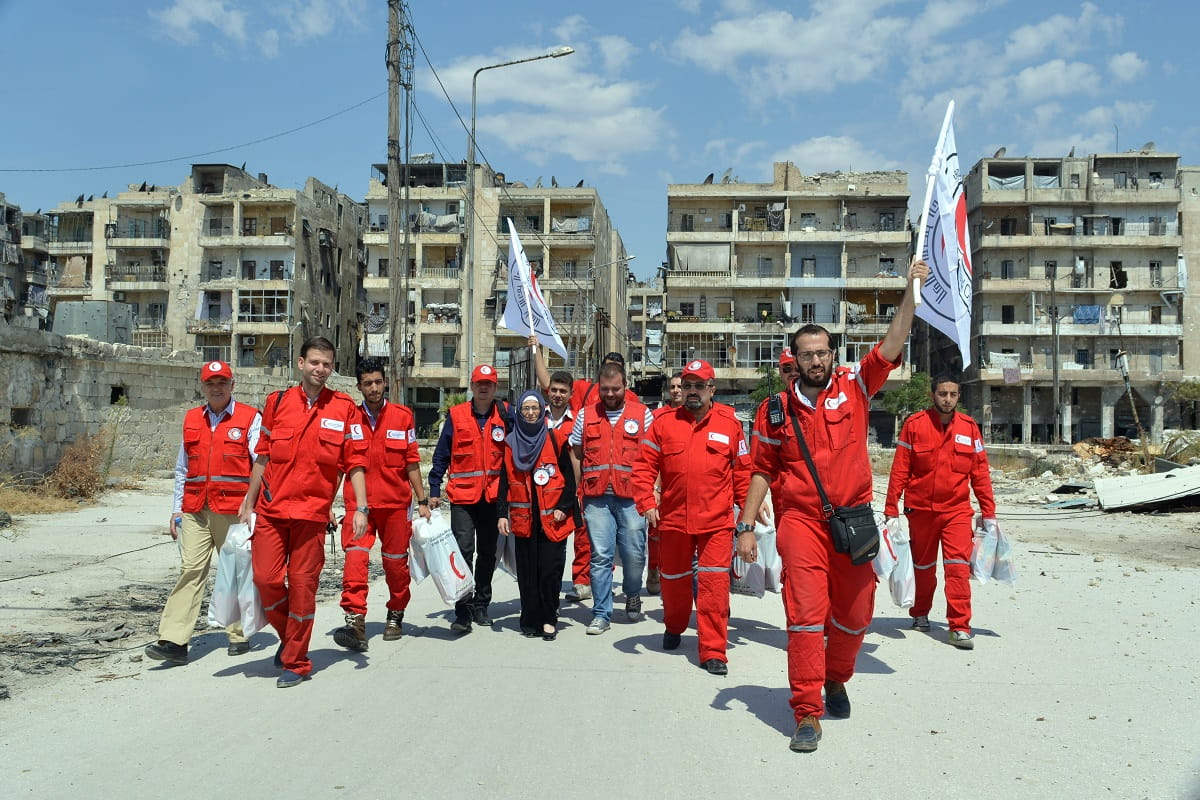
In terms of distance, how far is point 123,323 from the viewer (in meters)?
27.6

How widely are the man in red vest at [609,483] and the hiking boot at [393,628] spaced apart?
4.76 feet

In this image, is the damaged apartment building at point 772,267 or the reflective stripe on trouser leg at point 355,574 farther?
the damaged apartment building at point 772,267

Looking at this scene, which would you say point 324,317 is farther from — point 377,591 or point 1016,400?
point 377,591

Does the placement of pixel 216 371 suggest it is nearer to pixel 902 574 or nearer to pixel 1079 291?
pixel 902 574

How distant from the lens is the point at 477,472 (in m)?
7.66

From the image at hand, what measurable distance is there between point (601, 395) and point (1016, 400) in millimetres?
58409

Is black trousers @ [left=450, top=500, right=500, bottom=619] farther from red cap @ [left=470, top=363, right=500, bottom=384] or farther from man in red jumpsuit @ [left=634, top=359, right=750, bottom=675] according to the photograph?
man in red jumpsuit @ [left=634, top=359, right=750, bottom=675]

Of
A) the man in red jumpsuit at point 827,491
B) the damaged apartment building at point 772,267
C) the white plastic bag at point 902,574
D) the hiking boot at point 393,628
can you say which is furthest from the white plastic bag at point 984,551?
the damaged apartment building at point 772,267

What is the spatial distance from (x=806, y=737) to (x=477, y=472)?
3880 mm

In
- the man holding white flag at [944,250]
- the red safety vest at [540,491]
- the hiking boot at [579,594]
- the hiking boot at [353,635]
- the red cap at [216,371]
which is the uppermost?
the man holding white flag at [944,250]

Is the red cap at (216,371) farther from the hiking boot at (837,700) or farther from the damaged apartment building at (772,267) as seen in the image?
the damaged apartment building at (772,267)

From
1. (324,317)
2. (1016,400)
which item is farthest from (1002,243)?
(324,317)

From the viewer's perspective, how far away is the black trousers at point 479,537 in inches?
303

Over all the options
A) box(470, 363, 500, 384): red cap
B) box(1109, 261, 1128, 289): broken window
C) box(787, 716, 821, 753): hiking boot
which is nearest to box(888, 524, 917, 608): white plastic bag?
box(787, 716, 821, 753): hiking boot
